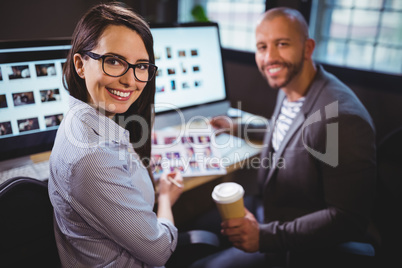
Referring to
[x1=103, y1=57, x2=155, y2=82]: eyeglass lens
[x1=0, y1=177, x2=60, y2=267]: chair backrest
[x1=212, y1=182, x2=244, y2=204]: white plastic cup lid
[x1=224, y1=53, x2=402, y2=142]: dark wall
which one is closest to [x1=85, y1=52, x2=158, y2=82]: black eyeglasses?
[x1=103, y1=57, x2=155, y2=82]: eyeglass lens

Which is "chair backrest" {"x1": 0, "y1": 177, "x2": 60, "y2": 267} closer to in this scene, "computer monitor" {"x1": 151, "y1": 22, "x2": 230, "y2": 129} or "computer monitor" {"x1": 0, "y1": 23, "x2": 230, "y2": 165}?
"computer monitor" {"x1": 0, "y1": 23, "x2": 230, "y2": 165}

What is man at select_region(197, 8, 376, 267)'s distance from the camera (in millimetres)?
1185

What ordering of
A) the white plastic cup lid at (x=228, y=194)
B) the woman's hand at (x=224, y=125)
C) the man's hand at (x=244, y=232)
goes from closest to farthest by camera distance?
the white plastic cup lid at (x=228, y=194)
the man's hand at (x=244, y=232)
the woman's hand at (x=224, y=125)

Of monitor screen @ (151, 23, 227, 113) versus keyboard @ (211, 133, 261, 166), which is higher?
monitor screen @ (151, 23, 227, 113)

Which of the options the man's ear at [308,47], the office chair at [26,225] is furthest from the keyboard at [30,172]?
the man's ear at [308,47]

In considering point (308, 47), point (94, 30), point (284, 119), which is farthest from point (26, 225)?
point (308, 47)

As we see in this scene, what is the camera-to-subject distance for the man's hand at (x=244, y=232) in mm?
1248

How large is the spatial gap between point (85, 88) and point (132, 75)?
148 mm

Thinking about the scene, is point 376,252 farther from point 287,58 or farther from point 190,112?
point 190,112

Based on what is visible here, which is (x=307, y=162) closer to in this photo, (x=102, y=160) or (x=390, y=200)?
(x=390, y=200)

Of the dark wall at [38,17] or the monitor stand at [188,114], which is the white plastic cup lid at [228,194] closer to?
the monitor stand at [188,114]

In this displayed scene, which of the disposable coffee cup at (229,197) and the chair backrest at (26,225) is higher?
the chair backrest at (26,225)

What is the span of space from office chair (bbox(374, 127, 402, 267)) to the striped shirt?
39 centimetres

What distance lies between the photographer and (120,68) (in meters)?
0.90
